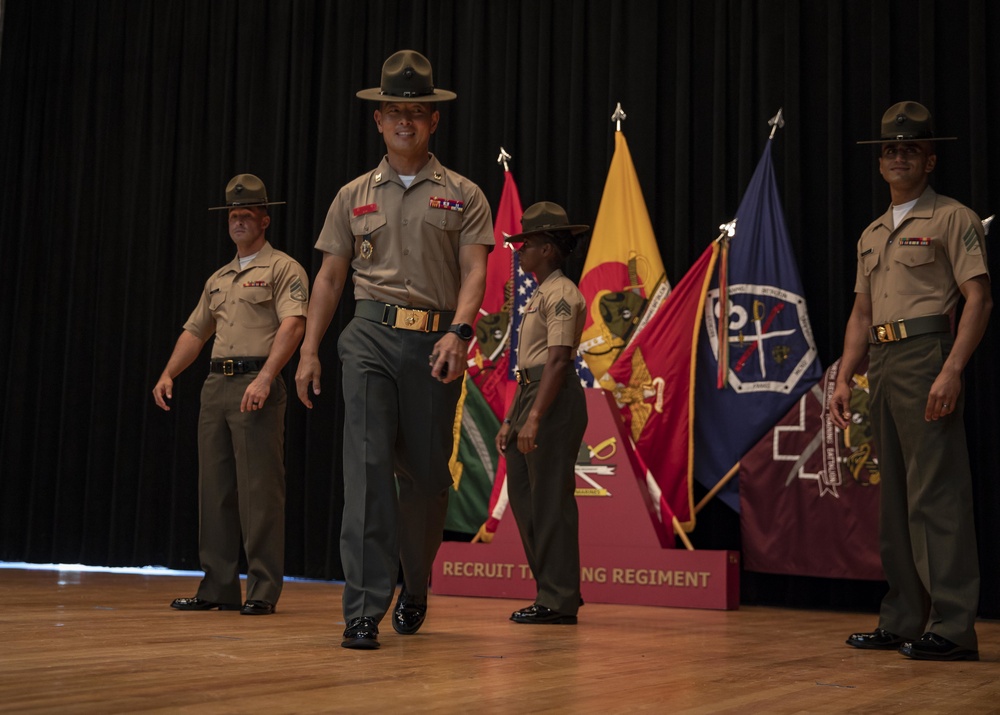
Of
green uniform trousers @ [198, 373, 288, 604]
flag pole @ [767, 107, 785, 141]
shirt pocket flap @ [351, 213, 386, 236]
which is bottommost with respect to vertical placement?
green uniform trousers @ [198, 373, 288, 604]

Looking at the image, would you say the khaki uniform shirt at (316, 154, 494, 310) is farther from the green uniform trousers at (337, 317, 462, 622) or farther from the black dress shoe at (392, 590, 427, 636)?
the black dress shoe at (392, 590, 427, 636)

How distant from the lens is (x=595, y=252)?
5426mm

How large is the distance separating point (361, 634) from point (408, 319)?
0.76 metres

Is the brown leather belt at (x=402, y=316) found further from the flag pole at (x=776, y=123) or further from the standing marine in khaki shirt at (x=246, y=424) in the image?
the flag pole at (x=776, y=123)

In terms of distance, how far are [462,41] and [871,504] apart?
327cm

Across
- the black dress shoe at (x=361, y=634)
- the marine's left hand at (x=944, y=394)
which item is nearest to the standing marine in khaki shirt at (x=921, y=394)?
the marine's left hand at (x=944, y=394)

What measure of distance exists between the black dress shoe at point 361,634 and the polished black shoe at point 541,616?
1131 millimetres

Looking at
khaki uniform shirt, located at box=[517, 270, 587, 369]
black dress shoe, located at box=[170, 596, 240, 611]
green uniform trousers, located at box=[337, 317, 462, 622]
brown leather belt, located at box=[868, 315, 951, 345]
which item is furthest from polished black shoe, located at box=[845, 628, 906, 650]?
black dress shoe, located at box=[170, 596, 240, 611]

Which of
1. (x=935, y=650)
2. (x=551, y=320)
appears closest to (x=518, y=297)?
(x=551, y=320)

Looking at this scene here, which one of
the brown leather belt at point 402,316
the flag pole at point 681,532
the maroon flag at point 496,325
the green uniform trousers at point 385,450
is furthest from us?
the maroon flag at point 496,325

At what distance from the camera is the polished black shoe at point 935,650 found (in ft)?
9.33

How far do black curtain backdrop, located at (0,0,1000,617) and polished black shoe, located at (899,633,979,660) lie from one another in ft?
6.17

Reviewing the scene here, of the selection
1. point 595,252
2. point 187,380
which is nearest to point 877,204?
point 595,252

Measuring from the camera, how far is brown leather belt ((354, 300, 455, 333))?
2785 mm
